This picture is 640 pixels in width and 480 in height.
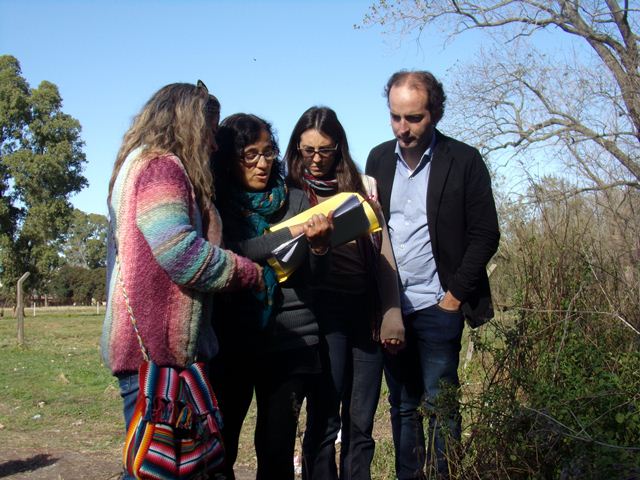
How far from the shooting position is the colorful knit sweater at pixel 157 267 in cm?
Answer: 272

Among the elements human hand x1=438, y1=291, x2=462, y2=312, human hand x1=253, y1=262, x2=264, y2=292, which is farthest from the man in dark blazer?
human hand x1=253, y1=262, x2=264, y2=292

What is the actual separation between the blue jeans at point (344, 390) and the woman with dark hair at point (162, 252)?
0.88 metres

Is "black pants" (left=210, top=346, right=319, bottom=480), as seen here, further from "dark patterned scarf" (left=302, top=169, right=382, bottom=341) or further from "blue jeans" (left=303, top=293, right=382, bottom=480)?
"dark patterned scarf" (left=302, top=169, right=382, bottom=341)

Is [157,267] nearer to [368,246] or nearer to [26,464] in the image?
[368,246]

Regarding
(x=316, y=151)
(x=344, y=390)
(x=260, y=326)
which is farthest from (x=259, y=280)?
(x=344, y=390)

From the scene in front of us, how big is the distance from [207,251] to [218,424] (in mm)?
629

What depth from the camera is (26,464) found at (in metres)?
5.93

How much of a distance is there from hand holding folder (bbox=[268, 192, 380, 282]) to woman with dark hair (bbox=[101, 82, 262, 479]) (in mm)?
322

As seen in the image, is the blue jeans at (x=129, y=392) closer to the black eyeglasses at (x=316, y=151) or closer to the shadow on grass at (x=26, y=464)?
the black eyeglasses at (x=316, y=151)

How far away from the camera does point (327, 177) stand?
3746 mm

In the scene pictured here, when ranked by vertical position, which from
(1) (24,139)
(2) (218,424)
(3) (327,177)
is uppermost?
(1) (24,139)

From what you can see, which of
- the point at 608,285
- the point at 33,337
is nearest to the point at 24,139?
the point at 33,337

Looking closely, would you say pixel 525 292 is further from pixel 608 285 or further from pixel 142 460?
pixel 142 460

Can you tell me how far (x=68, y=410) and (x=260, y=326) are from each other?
6.14 metres
